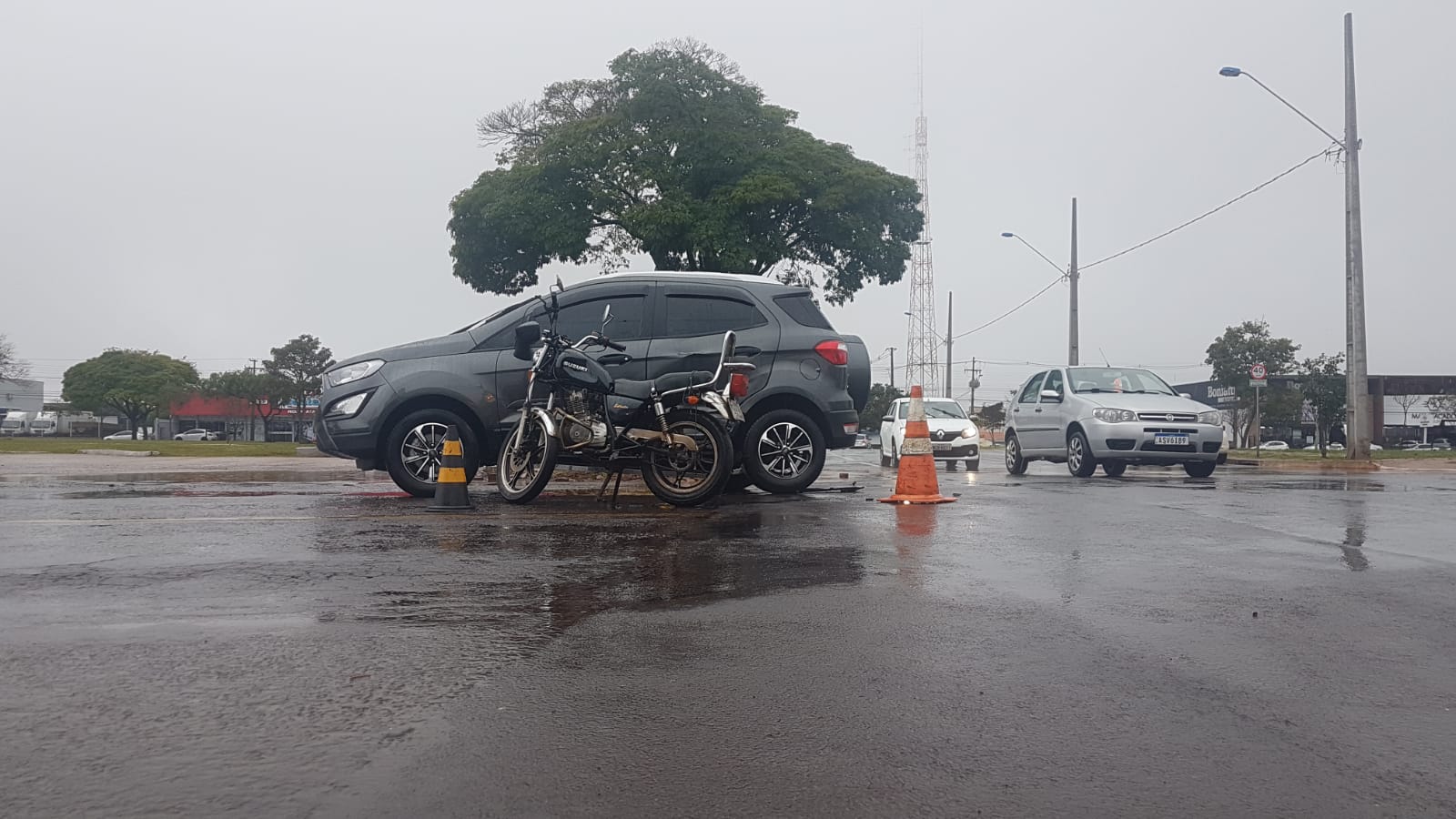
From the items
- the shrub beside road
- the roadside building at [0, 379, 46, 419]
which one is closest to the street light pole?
the shrub beside road

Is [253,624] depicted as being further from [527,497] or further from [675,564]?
[527,497]

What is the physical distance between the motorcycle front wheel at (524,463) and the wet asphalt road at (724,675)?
2.16 metres

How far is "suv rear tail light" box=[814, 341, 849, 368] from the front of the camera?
10.2 meters

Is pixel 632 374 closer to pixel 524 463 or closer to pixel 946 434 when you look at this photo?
pixel 524 463

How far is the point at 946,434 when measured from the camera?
2064cm

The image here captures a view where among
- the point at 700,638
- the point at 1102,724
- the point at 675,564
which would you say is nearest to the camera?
the point at 1102,724

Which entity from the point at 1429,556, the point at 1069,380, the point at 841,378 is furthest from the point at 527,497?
the point at 1069,380

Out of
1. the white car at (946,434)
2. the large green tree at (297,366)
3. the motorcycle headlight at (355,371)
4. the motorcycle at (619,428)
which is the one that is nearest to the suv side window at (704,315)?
the motorcycle at (619,428)

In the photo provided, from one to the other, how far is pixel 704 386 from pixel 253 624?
5.06m

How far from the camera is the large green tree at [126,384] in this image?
7569 cm

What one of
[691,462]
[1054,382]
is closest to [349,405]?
[691,462]

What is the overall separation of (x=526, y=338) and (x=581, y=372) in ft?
2.18

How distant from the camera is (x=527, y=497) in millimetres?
8977

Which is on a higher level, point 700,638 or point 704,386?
point 704,386
